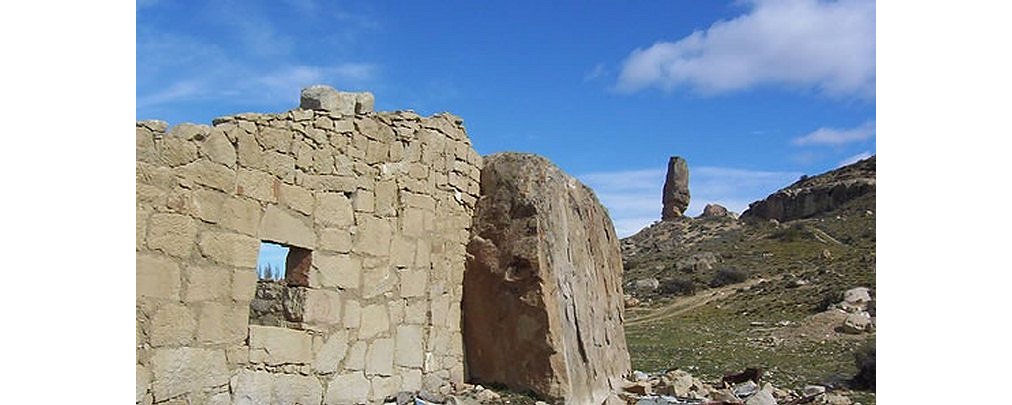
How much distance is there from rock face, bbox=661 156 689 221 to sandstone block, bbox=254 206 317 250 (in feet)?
164

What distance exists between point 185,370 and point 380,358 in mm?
1758

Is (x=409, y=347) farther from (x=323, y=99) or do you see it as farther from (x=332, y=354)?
(x=323, y=99)

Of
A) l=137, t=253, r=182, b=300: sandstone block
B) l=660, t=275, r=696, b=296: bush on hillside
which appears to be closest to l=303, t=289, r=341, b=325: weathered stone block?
l=137, t=253, r=182, b=300: sandstone block

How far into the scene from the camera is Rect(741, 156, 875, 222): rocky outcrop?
142ft

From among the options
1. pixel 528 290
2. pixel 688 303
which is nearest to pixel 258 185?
pixel 528 290

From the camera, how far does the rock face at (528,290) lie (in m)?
7.50

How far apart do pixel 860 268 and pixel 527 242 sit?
22.3m

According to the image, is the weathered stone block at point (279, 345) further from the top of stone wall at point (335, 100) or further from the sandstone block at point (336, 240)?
the top of stone wall at point (335, 100)

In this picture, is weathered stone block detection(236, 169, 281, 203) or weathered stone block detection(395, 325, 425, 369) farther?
weathered stone block detection(395, 325, 425, 369)

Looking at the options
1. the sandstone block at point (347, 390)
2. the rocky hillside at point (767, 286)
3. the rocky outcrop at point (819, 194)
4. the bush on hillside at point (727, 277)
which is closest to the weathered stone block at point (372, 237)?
the sandstone block at point (347, 390)

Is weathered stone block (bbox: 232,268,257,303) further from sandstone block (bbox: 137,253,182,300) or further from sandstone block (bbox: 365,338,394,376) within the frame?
sandstone block (bbox: 365,338,394,376)

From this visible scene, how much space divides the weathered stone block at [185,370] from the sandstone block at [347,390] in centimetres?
94

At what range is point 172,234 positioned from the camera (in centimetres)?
520

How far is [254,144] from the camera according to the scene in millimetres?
5766
